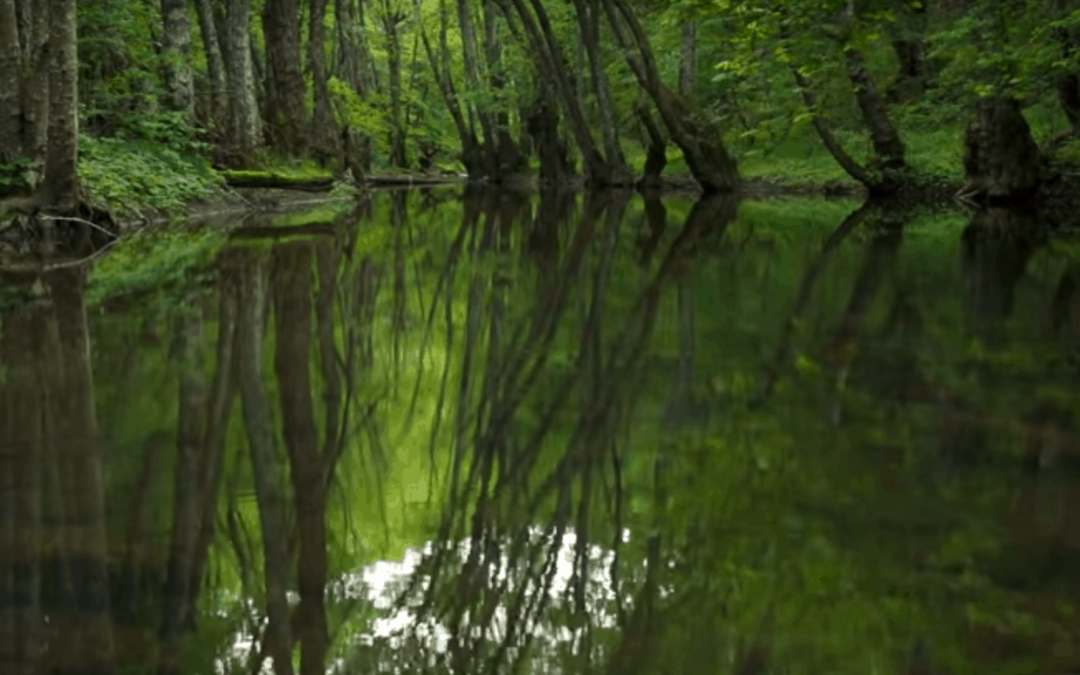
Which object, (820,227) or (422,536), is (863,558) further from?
(820,227)

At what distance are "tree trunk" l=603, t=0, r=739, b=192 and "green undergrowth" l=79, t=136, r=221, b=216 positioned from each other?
411 inches

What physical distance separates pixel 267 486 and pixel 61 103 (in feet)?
30.9

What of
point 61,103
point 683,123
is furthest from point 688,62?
point 61,103

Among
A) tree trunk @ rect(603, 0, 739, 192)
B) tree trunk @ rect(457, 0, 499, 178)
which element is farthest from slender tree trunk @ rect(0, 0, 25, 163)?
tree trunk @ rect(457, 0, 499, 178)

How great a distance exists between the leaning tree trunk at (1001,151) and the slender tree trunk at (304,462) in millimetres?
13665

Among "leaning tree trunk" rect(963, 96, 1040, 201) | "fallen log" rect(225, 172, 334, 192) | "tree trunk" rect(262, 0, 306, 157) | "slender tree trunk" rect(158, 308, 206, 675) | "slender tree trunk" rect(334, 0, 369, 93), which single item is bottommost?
"slender tree trunk" rect(158, 308, 206, 675)

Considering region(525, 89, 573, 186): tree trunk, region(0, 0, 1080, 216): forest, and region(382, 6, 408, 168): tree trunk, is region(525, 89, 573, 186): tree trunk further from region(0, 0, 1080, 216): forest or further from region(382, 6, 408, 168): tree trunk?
region(382, 6, 408, 168): tree trunk

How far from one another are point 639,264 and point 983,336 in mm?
4414

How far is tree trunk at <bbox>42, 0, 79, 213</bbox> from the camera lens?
37.8 feet

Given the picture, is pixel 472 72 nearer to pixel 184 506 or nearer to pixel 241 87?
pixel 241 87

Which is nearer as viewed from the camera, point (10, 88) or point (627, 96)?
point (10, 88)

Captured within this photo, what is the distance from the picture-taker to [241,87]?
830 inches

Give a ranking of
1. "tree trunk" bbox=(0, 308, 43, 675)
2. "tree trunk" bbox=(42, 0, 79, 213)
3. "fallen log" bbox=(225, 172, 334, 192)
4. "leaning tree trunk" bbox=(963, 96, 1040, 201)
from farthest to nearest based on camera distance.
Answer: "fallen log" bbox=(225, 172, 334, 192) < "leaning tree trunk" bbox=(963, 96, 1040, 201) < "tree trunk" bbox=(42, 0, 79, 213) < "tree trunk" bbox=(0, 308, 43, 675)

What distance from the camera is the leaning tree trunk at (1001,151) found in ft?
60.1
